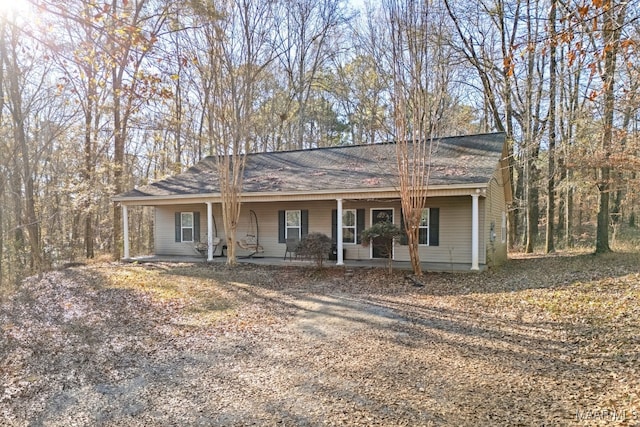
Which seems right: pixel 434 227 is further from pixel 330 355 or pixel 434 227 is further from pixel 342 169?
pixel 330 355

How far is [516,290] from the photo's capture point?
25.1 ft

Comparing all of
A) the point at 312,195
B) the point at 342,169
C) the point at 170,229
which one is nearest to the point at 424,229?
the point at 342,169

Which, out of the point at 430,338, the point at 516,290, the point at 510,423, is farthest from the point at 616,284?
the point at 510,423

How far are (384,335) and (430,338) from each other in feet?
1.90

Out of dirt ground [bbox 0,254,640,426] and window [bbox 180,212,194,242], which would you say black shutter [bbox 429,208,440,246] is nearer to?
dirt ground [bbox 0,254,640,426]

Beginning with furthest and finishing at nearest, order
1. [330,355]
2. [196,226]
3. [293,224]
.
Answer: [196,226] → [293,224] → [330,355]

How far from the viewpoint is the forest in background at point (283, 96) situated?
16.9 ft

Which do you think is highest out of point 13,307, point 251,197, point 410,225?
point 251,197

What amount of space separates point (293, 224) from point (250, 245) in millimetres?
1588

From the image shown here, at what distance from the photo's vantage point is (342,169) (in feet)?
42.1

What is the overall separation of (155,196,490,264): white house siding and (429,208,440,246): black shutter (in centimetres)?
9

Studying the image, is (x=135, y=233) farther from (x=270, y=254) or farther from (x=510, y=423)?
(x=510, y=423)

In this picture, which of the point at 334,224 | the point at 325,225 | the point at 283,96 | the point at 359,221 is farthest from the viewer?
the point at 283,96

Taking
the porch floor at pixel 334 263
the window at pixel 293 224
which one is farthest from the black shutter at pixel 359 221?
the window at pixel 293 224
